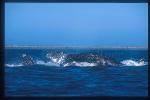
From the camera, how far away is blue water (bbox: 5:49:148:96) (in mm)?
3969

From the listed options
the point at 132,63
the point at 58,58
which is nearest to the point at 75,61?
the point at 58,58

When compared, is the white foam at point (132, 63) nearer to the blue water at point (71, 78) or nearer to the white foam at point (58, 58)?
the blue water at point (71, 78)

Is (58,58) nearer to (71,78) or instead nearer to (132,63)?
(71,78)

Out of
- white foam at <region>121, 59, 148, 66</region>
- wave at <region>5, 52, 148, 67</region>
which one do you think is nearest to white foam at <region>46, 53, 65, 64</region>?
wave at <region>5, 52, 148, 67</region>

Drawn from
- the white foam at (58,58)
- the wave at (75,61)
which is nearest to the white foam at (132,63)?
the wave at (75,61)

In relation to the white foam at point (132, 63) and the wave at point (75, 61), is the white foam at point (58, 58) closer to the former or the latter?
the wave at point (75, 61)

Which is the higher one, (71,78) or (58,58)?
(58,58)

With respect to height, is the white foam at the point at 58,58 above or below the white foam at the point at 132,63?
above

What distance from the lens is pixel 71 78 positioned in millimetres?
3994

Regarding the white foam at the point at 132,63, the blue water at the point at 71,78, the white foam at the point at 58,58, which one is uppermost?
the white foam at the point at 58,58

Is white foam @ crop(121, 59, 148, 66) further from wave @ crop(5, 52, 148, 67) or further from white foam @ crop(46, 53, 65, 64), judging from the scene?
white foam @ crop(46, 53, 65, 64)

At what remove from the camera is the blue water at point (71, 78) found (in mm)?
3969

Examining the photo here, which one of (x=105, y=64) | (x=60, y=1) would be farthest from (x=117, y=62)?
(x=60, y=1)

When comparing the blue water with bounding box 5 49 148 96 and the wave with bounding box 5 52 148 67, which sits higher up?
the wave with bounding box 5 52 148 67
